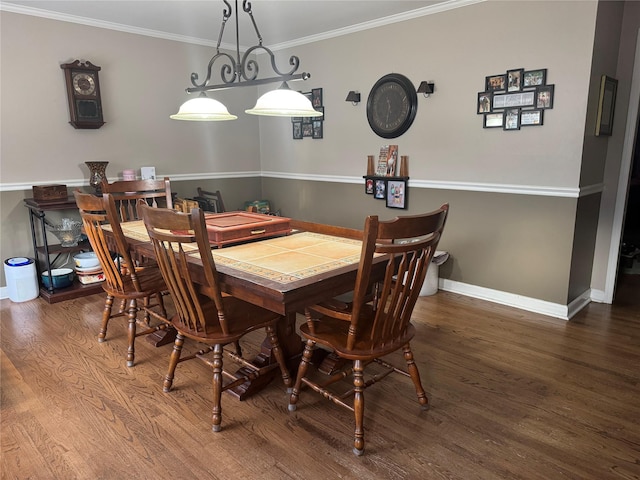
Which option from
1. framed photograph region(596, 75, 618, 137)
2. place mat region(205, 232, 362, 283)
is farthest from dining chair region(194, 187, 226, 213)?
framed photograph region(596, 75, 618, 137)

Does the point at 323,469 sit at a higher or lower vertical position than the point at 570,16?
lower

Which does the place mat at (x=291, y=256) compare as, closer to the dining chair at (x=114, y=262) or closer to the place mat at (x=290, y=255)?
the place mat at (x=290, y=255)

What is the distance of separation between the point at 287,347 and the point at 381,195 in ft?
7.05

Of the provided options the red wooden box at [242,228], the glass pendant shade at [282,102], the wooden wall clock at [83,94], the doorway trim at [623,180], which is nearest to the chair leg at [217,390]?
the red wooden box at [242,228]

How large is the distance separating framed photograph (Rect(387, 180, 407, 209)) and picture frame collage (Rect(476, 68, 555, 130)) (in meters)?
0.87

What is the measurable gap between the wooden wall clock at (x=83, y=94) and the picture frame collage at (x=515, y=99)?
329 centimetres

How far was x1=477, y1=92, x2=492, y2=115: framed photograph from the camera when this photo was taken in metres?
3.32

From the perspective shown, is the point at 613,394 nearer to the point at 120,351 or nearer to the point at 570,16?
the point at 570,16

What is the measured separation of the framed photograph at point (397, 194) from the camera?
12.9 feet

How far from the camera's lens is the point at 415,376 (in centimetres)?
207

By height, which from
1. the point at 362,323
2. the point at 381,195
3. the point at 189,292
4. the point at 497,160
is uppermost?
the point at 497,160

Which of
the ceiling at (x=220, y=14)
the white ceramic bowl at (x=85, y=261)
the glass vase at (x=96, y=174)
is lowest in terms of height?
the white ceramic bowl at (x=85, y=261)

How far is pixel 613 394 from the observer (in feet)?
7.32

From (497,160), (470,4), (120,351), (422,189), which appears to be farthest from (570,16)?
(120,351)
